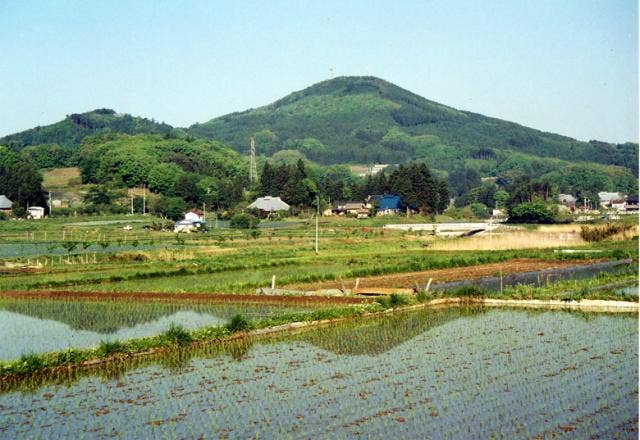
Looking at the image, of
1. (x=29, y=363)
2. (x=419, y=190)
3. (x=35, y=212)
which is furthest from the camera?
(x=419, y=190)

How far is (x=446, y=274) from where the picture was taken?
3862 cm

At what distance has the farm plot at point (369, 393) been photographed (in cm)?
1399

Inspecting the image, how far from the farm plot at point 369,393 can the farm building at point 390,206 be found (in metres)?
76.4

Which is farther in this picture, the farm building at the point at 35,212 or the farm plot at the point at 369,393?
the farm building at the point at 35,212

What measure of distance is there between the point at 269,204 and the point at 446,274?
58.5 m

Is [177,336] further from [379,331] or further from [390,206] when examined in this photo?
[390,206]

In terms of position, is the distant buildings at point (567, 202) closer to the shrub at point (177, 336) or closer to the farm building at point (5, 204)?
the farm building at point (5, 204)

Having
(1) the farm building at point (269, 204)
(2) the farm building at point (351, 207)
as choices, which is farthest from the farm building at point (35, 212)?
(2) the farm building at point (351, 207)

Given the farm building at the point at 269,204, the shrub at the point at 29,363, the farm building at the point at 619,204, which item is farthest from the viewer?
the farm building at the point at 619,204

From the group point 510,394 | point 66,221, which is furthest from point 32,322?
point 66,221

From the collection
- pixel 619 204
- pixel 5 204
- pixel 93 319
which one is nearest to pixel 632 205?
pixel 619 204

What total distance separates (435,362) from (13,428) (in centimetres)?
864

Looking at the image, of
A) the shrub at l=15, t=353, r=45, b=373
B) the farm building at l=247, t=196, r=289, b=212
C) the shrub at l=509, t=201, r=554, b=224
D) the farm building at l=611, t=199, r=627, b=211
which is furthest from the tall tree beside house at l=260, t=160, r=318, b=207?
the shrub at l=15, t=353, r=45, b=373

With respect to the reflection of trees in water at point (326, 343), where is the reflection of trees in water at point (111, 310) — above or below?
below
